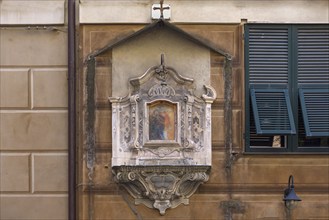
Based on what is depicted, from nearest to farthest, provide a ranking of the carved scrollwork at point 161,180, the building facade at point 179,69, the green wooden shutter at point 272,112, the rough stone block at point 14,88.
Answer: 1. the carved scrollwork at point 161,180
2. the green wooden shutter at point 272,112
3. the building facade at point 179,69
4. the rough stone block at point 14,88

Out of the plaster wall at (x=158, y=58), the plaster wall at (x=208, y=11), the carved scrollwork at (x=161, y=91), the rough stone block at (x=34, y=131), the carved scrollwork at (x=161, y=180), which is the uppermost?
the plaster wall at (x=208, y=11)

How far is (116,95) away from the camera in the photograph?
35.2ft

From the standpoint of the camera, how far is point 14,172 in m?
10.8

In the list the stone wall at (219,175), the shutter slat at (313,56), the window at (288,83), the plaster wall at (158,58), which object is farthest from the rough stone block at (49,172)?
the shutter slat at (313,56)

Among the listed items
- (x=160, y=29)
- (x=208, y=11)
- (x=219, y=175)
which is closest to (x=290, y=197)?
(x=219, y=175)

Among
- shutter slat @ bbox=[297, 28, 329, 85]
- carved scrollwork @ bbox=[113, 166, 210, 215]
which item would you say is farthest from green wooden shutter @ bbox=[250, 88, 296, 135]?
carved scrollwork @ bbox=[113, 166, 210, 215]

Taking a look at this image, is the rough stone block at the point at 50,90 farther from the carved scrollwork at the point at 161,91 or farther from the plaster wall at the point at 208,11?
the carved scrollwork at the point at 161,91

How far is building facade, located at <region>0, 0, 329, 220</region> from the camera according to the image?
35.1 ft

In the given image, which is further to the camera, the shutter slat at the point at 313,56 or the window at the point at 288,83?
the shutter slat at the point at 313,56

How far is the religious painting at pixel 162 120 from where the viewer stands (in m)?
10.6

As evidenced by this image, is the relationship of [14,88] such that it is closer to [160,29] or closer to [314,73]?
[160,29]

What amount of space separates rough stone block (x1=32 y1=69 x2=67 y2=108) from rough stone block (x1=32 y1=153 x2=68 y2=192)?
2.40 feet

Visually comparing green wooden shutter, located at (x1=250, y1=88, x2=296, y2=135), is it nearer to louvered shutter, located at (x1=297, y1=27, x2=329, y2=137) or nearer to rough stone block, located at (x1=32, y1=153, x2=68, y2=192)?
louvered shutter, located at (x1=297, y1=27, x2=329, y2=137)

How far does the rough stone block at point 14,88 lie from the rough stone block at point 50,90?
0.13 meters
